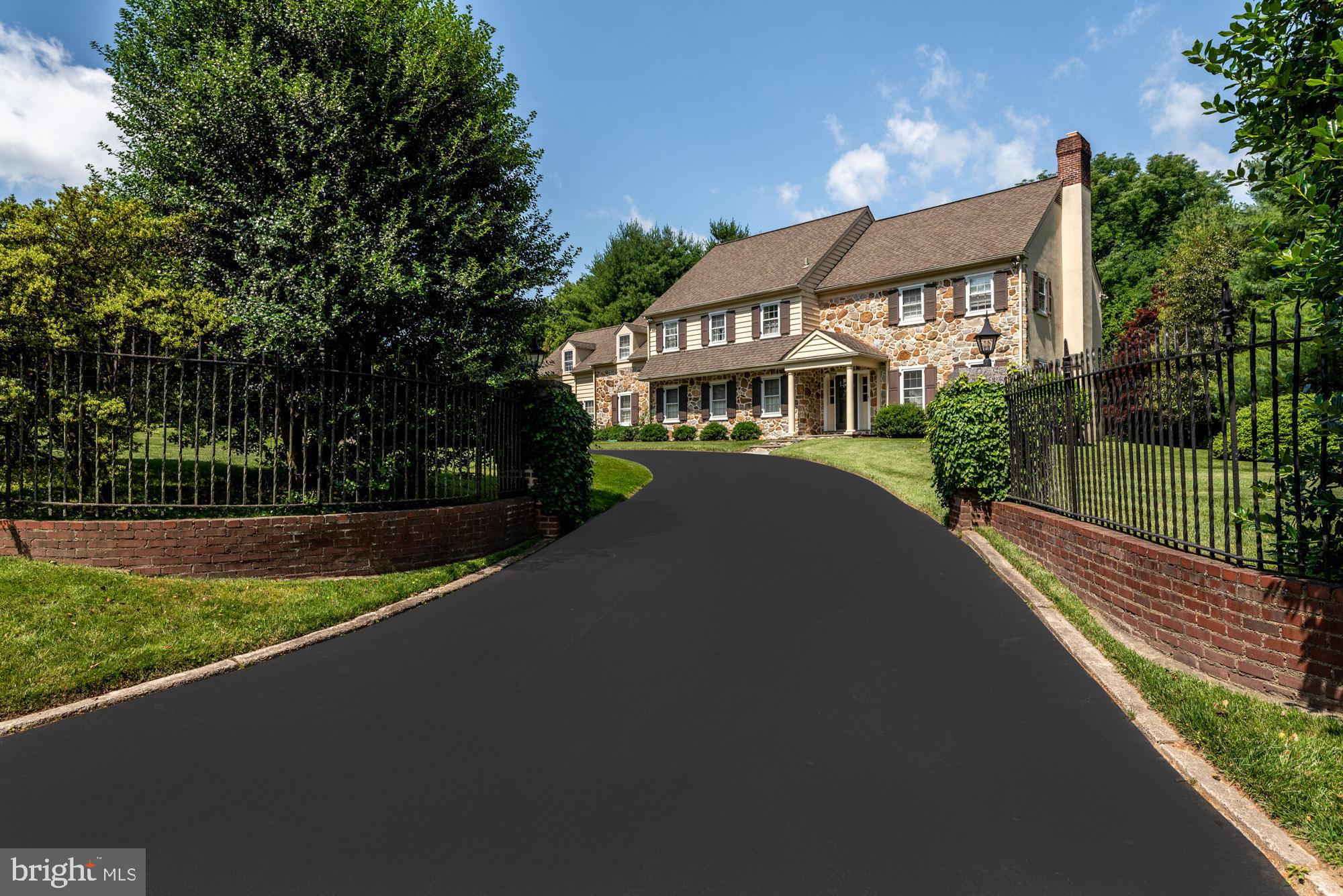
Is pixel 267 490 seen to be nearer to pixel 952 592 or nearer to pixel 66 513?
pixel 66 513

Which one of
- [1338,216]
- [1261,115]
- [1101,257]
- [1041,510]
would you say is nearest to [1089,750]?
[1338,216]

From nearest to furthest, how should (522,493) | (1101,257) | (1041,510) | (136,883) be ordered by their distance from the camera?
(136,883)
(1041,510)
(522,493)
(1101,257)

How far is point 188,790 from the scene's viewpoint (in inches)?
140

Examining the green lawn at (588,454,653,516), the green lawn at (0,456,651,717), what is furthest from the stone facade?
the green lawn at (0,456,651,717)

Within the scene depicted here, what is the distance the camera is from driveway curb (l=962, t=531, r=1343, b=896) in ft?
9.32

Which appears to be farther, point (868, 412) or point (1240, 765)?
point (868, 412)

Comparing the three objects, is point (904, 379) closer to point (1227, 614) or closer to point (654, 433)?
point (654, 433)

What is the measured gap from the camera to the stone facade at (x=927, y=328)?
2392 cm

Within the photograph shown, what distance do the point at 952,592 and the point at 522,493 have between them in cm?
616

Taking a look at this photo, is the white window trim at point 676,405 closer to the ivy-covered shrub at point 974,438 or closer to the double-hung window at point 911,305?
the double-hung window at point 911,305

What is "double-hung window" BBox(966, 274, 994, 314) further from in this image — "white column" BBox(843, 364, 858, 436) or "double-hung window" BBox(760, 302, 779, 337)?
"double-hung window" BBox(760, 302, 779, 337)

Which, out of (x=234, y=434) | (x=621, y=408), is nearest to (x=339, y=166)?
(x=234, y=434)

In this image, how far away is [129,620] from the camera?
5.72m
